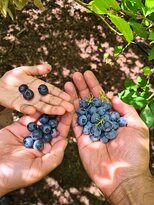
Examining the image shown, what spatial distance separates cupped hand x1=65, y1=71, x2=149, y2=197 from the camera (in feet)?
6.72

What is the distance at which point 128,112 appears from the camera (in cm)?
231

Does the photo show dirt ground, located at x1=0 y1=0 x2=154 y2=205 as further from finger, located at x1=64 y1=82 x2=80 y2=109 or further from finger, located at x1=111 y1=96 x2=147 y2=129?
finger, located at x1=111 y1=96 x2=147 y2=129

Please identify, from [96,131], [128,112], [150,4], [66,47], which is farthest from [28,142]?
[66,47]

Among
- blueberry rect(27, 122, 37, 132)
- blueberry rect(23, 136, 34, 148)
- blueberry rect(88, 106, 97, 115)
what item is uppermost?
blueberry rect(27, 122, 37, 132)

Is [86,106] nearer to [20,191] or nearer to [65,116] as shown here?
[65,116]

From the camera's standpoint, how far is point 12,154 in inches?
82.7

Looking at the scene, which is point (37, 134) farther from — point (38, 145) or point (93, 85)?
point (93, 85)

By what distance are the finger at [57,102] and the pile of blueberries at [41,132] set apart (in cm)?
9

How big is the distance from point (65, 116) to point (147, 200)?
0.73 metres

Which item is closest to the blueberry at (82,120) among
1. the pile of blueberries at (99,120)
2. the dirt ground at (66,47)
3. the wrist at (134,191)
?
the pile of blueberries at (99,120)

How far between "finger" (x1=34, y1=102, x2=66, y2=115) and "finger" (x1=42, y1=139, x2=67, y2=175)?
18 cm

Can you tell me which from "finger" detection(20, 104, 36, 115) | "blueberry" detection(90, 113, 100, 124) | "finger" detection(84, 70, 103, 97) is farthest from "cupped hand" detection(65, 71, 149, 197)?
"finger" detection(20, 104, 36, 115)

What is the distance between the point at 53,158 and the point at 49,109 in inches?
12.1

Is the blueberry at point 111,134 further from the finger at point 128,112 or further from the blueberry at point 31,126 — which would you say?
the blueberry at point 31,126
